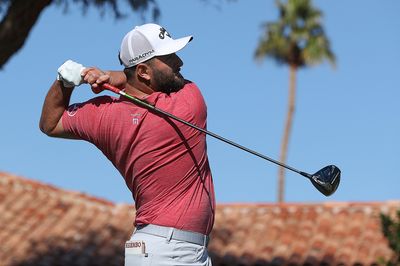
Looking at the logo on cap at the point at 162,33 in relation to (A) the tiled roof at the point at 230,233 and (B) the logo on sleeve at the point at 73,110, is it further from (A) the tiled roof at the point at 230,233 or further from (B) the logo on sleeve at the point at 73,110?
(A) the tiled roof at the point at 230,233

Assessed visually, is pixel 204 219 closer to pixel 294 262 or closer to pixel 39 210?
pixel 294 262

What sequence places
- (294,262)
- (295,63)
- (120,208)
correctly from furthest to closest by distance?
(295,63)
(120,208)
(294,262)

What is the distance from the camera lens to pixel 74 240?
20.4m

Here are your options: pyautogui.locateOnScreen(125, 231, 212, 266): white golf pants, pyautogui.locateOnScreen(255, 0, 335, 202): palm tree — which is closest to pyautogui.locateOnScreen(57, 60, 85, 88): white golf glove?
pyautogui.locateOnScreen(125, 231, 212, 266): white golf pants

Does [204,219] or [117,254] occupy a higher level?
[204,219]

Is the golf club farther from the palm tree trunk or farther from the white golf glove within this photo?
the palm tree trunk

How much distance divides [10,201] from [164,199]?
1717 centimetres

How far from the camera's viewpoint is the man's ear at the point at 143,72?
5355mm

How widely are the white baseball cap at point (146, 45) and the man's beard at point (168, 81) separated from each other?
3.8 inches

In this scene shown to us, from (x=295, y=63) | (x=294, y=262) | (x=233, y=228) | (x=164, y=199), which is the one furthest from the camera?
(x=295, y=63)

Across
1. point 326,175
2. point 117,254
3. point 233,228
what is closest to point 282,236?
point 233,228

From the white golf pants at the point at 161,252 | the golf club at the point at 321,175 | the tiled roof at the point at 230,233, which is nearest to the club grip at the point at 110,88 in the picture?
the golf club at the point at 321,175

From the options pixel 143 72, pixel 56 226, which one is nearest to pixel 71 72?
pixel 143 72

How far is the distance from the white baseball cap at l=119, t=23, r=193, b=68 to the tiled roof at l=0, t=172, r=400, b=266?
13.4m
